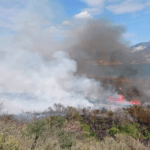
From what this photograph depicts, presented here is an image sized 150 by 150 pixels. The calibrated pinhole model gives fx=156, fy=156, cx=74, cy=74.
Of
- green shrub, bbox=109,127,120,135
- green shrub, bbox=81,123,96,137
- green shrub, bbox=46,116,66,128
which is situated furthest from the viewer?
green shrub, bbox=46,116,66,128

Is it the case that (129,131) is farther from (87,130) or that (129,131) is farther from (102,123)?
(87,130)

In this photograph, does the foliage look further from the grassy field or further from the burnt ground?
the burnt ground

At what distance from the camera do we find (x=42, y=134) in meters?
5.90

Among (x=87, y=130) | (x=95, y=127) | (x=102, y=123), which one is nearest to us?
(x=87, y=130)

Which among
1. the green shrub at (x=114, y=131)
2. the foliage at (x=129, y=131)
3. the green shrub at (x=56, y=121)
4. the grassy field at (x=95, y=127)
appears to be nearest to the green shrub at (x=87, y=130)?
the grassy field at (x=95, y=127)

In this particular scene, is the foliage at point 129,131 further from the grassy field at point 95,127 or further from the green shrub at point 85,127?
the green shrub at point 85,127

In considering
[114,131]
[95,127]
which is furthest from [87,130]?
[114,131]

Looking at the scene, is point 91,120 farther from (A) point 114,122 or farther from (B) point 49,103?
(B) point 49,103

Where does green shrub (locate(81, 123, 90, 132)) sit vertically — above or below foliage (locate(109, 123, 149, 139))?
above

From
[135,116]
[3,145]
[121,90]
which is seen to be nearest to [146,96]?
[121,90]

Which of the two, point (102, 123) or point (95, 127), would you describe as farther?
point (102, 123)

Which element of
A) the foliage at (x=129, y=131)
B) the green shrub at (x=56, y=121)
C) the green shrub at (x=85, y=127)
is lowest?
the foliage at (x=129, y=131)

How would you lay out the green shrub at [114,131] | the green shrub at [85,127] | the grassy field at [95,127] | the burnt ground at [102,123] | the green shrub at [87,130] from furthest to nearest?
the green shrub at [85,127]
the burnt ground at [102,123]
the green shrub at [114,131]
the green shrub at [87,130]
the grassy field at [95,127]

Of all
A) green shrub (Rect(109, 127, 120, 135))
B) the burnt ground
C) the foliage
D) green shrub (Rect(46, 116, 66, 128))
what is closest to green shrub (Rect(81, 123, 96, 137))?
the burnt ground
